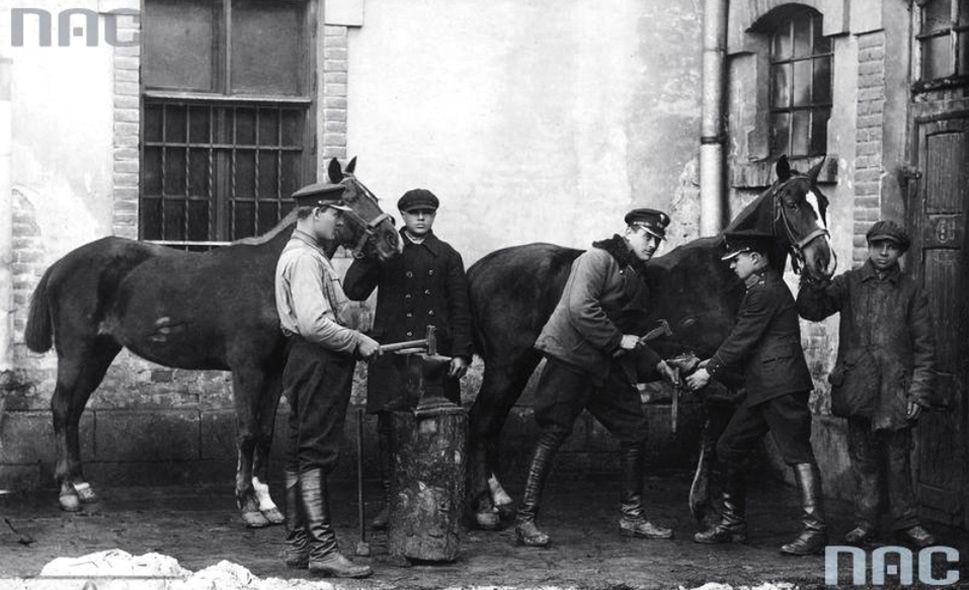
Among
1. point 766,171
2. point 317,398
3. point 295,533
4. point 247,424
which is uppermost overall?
point 766,171

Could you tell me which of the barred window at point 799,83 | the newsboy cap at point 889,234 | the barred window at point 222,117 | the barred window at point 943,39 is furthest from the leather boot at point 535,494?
the barred window at point 799,83

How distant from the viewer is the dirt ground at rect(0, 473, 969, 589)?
7.98m

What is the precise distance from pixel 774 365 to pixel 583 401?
1166 mm

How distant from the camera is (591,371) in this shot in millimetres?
8797

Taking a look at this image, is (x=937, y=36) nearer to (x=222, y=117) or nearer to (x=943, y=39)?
(x=943, y=39)

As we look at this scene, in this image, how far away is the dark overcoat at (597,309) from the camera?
28.5 ft

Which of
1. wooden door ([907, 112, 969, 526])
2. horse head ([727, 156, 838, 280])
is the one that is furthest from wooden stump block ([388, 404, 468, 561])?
wooden door ([907, 112, 969, 526])

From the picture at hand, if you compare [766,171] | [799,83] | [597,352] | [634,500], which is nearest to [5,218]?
[597,352]

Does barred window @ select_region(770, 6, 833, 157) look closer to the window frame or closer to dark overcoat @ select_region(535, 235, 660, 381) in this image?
the window frame

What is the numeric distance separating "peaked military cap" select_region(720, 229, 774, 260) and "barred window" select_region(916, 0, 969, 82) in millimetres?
2003

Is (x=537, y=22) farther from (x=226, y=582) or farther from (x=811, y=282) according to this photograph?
(x=226, y=582)

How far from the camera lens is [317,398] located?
7848mm

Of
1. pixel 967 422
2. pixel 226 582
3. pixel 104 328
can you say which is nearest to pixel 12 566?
pixel 226 582

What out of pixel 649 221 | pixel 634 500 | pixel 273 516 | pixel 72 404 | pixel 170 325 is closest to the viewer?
pixel 649 221
